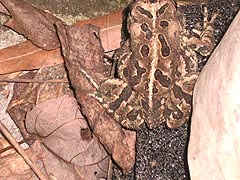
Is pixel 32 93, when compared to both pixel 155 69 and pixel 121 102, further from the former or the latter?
pixel 155 69

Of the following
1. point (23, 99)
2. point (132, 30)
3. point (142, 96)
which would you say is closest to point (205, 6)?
point (132, 30)

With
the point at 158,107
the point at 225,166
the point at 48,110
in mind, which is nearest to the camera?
the point at 225,166

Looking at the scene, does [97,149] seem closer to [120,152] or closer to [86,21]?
[120,152]

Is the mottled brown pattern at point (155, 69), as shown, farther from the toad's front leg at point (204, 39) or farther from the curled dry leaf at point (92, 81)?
the curled dry leaf at point (92, 81)

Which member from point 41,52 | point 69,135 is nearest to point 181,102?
point 69,135

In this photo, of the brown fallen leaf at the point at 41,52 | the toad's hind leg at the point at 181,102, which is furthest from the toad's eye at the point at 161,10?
the toad's hind leg at the point at 181,102

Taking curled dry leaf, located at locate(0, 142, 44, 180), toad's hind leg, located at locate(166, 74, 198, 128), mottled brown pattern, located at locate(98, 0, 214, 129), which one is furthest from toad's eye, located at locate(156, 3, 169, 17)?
curled dry leaf, located at locate(0, 142, 44, 180)
